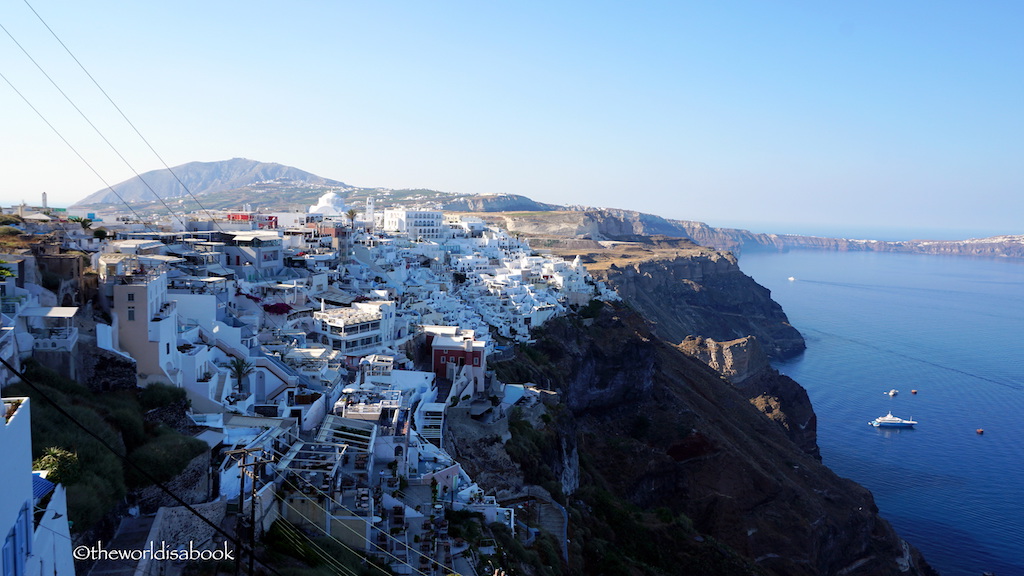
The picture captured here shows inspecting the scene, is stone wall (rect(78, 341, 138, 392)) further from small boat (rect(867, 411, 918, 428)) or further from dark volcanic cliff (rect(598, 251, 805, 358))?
dark volcanic cliff (rect(598, 251, 805, 358))

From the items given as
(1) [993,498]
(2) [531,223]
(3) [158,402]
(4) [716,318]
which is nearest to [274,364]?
(3) [158,402]

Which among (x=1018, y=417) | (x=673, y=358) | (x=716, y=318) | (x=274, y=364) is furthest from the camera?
(x=716, y=318)

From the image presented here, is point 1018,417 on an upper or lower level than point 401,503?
lower

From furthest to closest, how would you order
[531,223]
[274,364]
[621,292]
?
[531,223] < [621,292] < [274,364]

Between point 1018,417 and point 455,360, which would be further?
point 1018,417

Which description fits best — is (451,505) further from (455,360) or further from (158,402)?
(455,360)

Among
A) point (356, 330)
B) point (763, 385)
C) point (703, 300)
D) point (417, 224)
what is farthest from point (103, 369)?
point (703, 300)

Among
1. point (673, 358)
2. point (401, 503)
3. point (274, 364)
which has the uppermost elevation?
point (274, 364)
